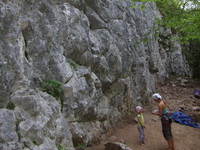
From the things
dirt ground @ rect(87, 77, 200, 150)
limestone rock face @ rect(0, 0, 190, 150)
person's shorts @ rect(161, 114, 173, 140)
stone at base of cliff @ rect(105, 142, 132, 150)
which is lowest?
dirt ground @ rect(87, 77, 200, 150)

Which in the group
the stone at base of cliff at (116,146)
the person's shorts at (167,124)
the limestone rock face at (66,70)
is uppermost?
the limestone rock face at (66,70)

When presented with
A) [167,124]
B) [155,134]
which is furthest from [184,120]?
[167,124]

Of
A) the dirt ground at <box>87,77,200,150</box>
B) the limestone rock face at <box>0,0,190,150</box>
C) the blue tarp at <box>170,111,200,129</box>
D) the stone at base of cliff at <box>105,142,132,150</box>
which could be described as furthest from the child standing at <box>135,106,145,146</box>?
the blue tarp at <box>170,111,200,129</box>

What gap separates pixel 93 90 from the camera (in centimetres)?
764

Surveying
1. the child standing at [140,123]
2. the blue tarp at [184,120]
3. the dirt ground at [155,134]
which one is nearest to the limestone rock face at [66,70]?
the dirt ground at [155,134]

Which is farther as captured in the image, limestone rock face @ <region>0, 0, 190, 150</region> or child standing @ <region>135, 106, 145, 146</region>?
child standing @ <region>135, 106, 145, 146</region>

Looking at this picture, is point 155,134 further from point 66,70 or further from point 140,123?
point 66,70

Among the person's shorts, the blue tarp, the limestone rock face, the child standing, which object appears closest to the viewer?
the limestone rock face

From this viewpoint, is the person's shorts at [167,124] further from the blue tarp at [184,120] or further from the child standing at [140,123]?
the blue tarp at [184,120]

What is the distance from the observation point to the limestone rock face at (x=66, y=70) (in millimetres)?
4520

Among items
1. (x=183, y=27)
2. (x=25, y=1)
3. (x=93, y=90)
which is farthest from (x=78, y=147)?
(x=183, y=27)

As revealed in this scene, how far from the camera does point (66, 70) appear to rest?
6480 mm

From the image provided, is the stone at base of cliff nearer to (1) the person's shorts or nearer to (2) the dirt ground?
(2) the dirt ground

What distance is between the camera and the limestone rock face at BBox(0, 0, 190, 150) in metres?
4.52
